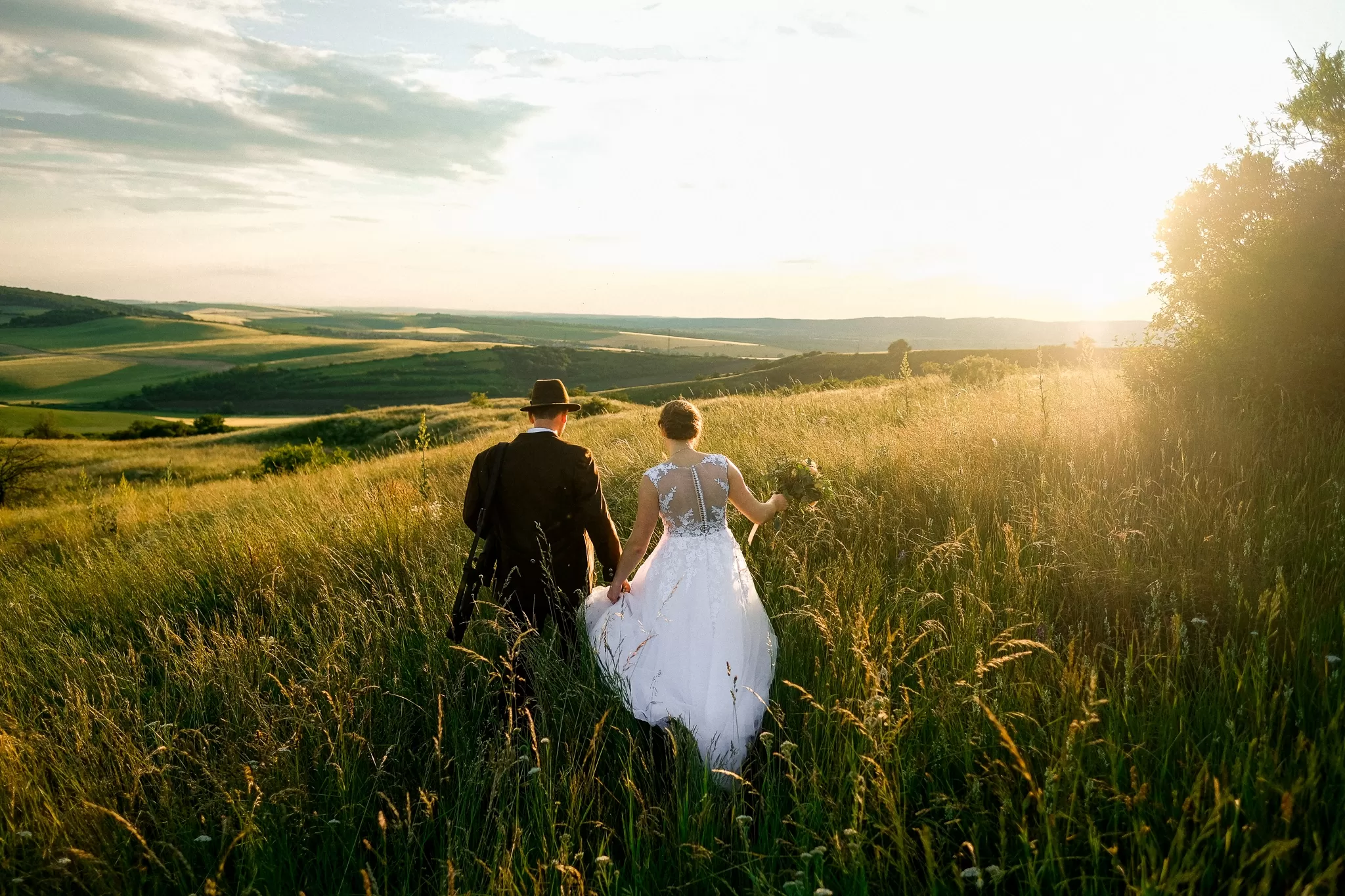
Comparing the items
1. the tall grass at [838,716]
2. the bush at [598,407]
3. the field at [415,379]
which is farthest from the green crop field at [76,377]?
the tall grass at [838,716]

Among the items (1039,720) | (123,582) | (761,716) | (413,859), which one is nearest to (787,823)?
(761,716)

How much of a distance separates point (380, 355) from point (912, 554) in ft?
402

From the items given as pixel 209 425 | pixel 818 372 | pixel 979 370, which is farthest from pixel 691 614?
pixel 209 425

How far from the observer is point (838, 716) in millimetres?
3340

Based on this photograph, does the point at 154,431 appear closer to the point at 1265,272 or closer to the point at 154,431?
the point at 154,431

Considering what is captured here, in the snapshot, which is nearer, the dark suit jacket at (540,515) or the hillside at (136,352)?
the dark suit jacket at (540,515)

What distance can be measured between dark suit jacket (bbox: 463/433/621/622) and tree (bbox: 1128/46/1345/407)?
718 centimetres

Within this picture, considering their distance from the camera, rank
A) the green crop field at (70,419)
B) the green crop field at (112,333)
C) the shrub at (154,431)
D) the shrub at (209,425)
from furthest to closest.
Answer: the green crop field at (112,333), the shrub at (154,431), the shrub at (209,425), the green crop field at (70,419)

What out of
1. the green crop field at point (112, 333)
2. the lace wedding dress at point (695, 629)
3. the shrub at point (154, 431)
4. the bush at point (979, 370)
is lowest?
the shrub at point (154, 431)

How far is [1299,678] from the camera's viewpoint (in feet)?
9.54

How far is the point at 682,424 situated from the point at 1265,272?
7440 millimetres

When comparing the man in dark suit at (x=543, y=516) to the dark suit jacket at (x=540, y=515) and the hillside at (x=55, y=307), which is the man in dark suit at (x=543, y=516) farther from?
the hillside at (x=55, y=307)

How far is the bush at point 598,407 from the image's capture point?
115 feet

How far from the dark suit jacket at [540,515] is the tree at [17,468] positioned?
3345 centimetres
